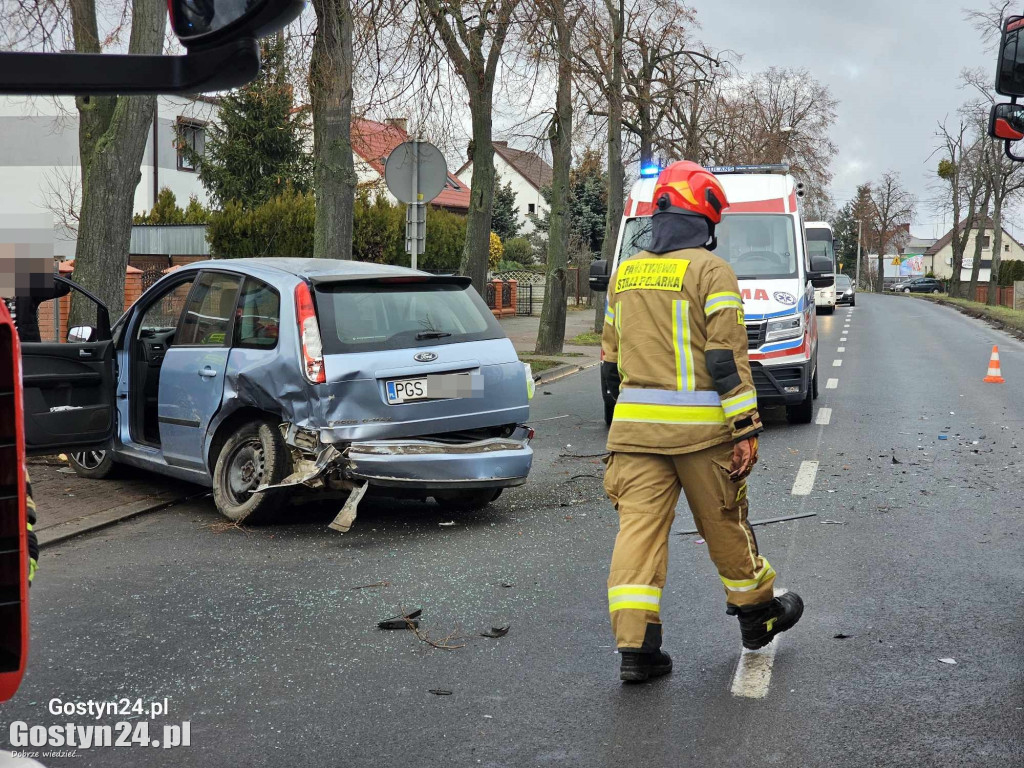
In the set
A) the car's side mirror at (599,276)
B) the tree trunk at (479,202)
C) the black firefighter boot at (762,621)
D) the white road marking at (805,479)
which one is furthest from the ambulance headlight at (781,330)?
the black firefighter boot at (762,621)

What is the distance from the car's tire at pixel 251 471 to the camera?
703 cm

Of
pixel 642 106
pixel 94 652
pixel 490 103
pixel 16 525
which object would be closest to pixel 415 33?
pixel 490 103

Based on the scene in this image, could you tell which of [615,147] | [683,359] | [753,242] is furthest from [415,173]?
[615,147]

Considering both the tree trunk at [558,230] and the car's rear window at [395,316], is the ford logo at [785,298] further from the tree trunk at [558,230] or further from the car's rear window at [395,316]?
the tree trunk at [558,230]

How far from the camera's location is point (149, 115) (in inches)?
423

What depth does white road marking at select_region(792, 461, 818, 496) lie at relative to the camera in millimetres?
8555

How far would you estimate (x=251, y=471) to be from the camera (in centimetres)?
723

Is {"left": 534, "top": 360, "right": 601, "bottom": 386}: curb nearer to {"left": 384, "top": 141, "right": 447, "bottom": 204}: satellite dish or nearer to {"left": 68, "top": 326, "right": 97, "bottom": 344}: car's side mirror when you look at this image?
{"left": 384, "top": 141, "right": 447, "bottom": 204}: satellite dish

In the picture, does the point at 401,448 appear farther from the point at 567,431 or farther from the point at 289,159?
the point at 289,159

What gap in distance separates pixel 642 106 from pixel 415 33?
16.6 meters

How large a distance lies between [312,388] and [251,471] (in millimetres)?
811

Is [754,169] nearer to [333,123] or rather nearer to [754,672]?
[333,123]

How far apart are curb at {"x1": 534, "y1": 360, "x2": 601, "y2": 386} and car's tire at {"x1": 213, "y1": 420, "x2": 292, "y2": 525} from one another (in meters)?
10.1

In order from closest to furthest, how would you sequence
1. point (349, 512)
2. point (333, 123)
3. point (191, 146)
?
point (349, 512) → point (333, 123) → point (191, 146)
